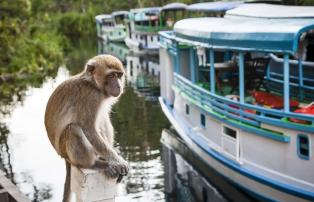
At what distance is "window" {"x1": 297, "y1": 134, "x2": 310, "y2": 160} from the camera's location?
9.06 metres

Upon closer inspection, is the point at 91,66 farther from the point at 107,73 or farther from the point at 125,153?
the point at 125,153

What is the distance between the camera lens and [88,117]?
15.3ft

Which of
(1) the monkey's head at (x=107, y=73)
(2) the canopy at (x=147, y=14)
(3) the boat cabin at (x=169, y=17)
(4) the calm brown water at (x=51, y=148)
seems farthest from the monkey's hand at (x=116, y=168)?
(2) the canopy at (x=147, y=14)

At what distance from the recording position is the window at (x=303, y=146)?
906cm

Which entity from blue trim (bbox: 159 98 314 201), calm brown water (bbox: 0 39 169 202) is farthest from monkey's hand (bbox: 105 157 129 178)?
calm brown water (bbox: 0 39 169 202)

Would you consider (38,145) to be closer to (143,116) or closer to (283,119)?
(143,116)

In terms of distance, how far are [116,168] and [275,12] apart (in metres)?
9.14

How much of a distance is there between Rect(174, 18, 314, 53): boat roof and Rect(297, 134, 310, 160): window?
4.54 ft

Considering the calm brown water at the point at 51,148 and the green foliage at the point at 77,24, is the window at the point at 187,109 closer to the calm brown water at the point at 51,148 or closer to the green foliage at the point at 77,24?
the calm brown water at the point at 51,148

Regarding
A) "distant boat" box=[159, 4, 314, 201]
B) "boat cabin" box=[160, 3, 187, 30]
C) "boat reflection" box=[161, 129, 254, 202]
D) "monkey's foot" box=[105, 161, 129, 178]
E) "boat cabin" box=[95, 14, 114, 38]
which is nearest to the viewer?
"monkey's foot" box=[105, 161, 129, 178]

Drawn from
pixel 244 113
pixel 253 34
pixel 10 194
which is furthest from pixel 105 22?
pixel 10 194

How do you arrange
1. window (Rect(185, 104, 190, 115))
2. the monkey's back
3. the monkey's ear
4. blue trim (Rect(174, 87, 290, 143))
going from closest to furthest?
1. the monkey's back
2. the monkey's ear
3. blue trim (Rect(174, 87, 290, 143))
4. window (Rect(185, 104, 190, 115))

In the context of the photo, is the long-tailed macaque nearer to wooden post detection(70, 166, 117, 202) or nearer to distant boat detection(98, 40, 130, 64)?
wooden post detection(70, 166, 117, 202)

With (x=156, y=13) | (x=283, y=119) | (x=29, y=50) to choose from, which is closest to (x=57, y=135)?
(x=283, y=119)
